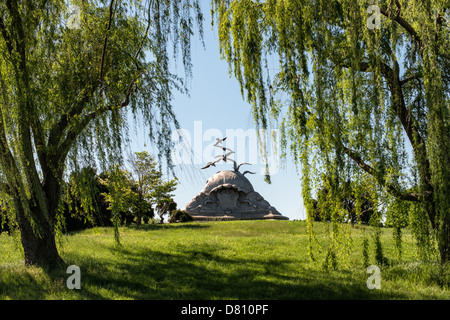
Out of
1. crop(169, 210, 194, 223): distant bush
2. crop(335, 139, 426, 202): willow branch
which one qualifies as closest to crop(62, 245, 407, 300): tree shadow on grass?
crop(335, 139, 426, 202): willow branch

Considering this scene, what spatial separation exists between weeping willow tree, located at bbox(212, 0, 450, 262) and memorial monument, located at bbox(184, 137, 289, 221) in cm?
1923

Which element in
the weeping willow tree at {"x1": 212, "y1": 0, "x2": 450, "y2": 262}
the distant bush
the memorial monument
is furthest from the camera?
the memorial monument

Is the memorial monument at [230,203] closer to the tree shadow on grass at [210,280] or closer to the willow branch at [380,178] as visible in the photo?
the tree shadow on grass at [210,280]

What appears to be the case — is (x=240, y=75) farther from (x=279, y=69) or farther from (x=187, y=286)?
(x=187, y=286)

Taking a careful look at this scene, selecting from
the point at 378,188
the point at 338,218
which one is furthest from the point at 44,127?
the point at 378,188

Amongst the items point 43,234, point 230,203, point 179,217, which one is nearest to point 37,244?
point 43,234

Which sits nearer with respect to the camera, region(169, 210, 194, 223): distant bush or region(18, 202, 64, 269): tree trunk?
region(18, 202, 64, 269): tree trunk

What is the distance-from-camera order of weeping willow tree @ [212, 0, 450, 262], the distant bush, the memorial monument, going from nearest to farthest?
1. weeping willow tree @ [212, 0, 450, 262]
2. the distant bush
3. the memorial monument

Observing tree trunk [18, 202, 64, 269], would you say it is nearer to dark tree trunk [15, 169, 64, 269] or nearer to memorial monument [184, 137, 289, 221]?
dark tree trunk [15, 169, 64, 269]

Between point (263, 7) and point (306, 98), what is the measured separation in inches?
78.8

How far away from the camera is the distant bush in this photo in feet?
79.5

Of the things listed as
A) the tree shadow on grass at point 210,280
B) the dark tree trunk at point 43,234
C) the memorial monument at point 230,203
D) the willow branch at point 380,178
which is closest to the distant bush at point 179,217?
the memorial monument at point 230,203

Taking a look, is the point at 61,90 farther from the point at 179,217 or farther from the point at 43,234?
the point at 179,217

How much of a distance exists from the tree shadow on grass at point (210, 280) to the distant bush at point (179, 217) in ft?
44.5
